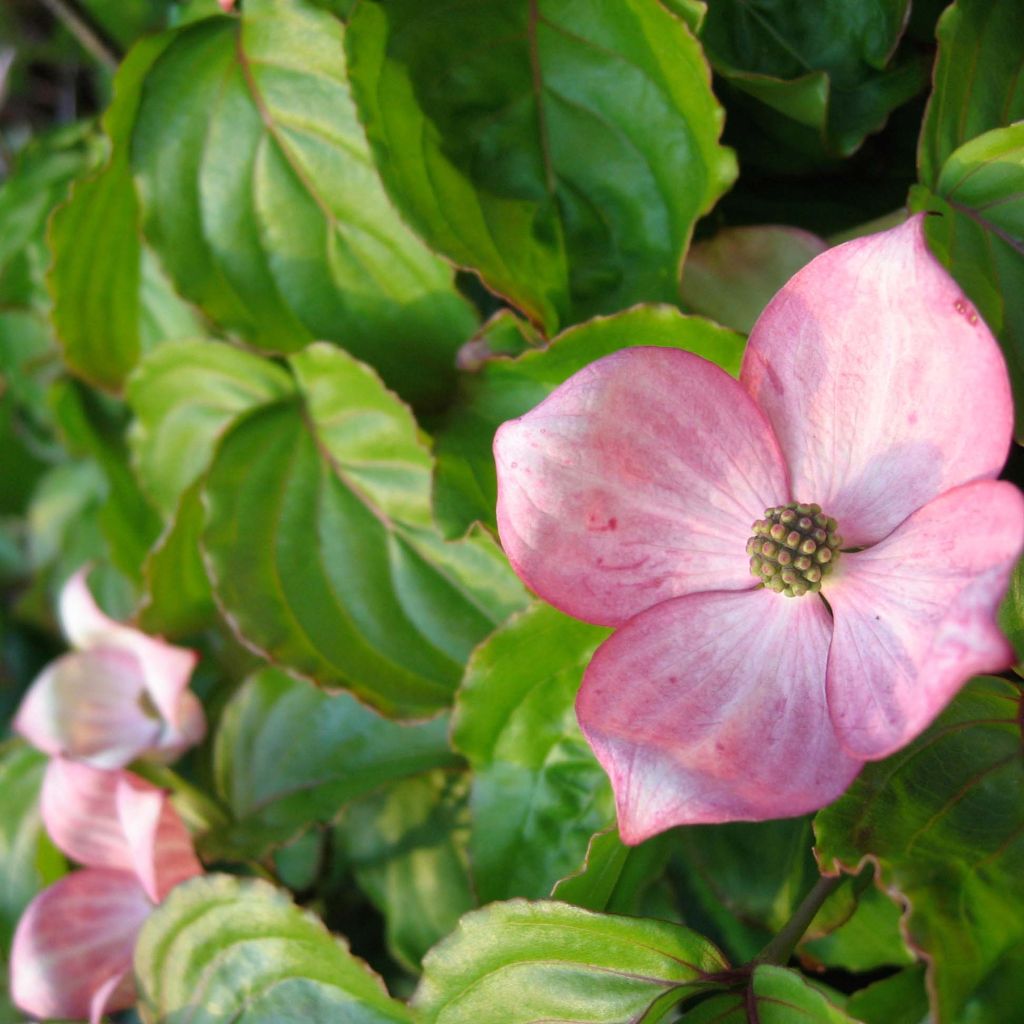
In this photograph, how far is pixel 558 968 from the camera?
446mm

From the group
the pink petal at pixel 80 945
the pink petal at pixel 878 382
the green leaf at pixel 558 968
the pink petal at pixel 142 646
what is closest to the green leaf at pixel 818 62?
the pink petal at pixel 878 382

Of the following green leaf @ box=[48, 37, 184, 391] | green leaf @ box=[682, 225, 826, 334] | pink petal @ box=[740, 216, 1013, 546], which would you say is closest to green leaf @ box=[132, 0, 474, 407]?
green leaf @ box=[48, 37, 184, 391]

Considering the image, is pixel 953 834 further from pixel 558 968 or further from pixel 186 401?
pixel 186 401

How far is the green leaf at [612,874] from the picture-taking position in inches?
18.4

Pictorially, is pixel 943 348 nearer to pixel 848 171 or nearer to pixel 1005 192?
pixel 1005 192

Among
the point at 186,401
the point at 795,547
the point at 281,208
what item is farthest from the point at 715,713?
the point at 186,401

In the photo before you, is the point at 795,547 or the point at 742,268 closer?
the point at 795,547

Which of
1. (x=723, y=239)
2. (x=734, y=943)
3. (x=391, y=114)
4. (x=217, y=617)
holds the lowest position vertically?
(x=734, y=943)

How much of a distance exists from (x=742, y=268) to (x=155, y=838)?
467mm

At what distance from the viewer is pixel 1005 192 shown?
0.44 meters

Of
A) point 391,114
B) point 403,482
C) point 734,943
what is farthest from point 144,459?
point 734,943

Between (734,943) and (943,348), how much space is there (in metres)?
0.40

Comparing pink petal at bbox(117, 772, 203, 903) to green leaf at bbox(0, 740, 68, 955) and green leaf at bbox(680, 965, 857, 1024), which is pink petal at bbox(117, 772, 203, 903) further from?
green leaf at bbox(680, 965, 857, 1024)

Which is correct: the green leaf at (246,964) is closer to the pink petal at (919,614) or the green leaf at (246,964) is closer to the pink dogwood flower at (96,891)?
the pink dogwood flower at (96,891)
